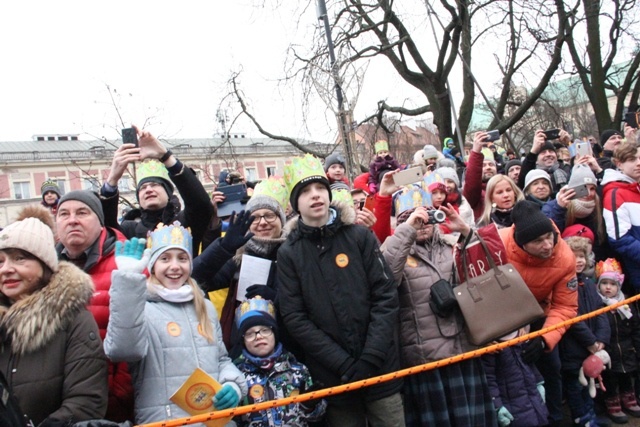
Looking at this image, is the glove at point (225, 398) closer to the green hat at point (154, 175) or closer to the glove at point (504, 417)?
the glove at point (504, 417)

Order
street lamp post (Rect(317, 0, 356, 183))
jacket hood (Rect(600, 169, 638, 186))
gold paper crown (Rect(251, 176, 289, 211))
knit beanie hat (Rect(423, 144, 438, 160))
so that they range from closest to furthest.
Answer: gold paper crown (Rect(251, 176, 289, 211)) < jacket hood (Rect(600, 169, 638, 186)) < knit beanie hat (Rect(423, 144, 438, 160)) < street lamp post (Rect(317, 0, 356, 183))

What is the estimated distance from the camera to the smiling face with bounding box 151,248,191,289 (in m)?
2.72

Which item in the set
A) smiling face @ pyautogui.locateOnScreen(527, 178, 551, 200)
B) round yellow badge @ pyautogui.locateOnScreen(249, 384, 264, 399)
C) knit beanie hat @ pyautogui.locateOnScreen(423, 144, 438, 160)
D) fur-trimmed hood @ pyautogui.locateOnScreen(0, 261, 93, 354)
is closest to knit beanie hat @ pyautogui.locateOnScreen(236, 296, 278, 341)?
round yellow badge @ pyautogui.locateOnScreen(249, 384, 264, 399)

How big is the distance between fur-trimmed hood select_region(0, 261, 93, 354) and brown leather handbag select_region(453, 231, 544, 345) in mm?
2262

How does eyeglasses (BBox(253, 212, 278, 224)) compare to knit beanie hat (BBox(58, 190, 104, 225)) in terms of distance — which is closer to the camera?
knit beanie hat (BBox(58, 190, 104, 225))

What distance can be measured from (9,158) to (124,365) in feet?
172

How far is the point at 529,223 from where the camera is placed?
3.37 m

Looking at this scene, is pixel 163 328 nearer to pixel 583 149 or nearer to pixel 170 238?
pixel 170 238

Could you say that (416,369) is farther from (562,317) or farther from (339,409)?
(562,317)

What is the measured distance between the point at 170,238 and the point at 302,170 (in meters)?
0.97

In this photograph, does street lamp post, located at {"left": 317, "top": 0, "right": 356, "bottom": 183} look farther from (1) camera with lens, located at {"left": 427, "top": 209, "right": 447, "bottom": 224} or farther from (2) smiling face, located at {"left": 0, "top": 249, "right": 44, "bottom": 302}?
(2) smiling face, located at {"left": 0, "top": 249, "right": 44, "bottom": 302}

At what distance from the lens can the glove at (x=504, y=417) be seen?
3.15 metres

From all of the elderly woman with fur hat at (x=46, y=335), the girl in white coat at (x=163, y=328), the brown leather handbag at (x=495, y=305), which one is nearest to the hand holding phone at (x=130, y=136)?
the girl in white coat at (x=163, y=328)

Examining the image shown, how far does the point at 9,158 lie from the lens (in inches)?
1775
